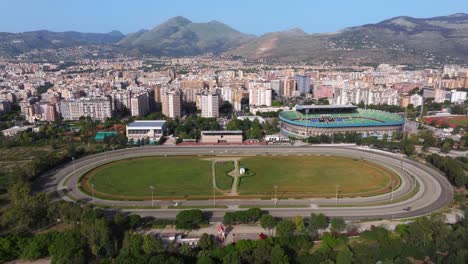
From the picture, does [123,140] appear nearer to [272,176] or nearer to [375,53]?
[272,176]

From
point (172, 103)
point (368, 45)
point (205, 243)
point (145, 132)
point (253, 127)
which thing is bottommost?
point (205, 243)

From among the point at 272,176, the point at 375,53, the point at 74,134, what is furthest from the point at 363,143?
the point at 375,53

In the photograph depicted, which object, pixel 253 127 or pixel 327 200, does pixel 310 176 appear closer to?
pixel 327 200

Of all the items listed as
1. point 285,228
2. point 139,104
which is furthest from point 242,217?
point 139,104

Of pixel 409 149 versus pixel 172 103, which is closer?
pixel 409 149

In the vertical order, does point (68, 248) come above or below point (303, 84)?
below

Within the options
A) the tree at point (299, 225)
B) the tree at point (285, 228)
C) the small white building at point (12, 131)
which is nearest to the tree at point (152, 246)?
the tree at point (285, 228)
